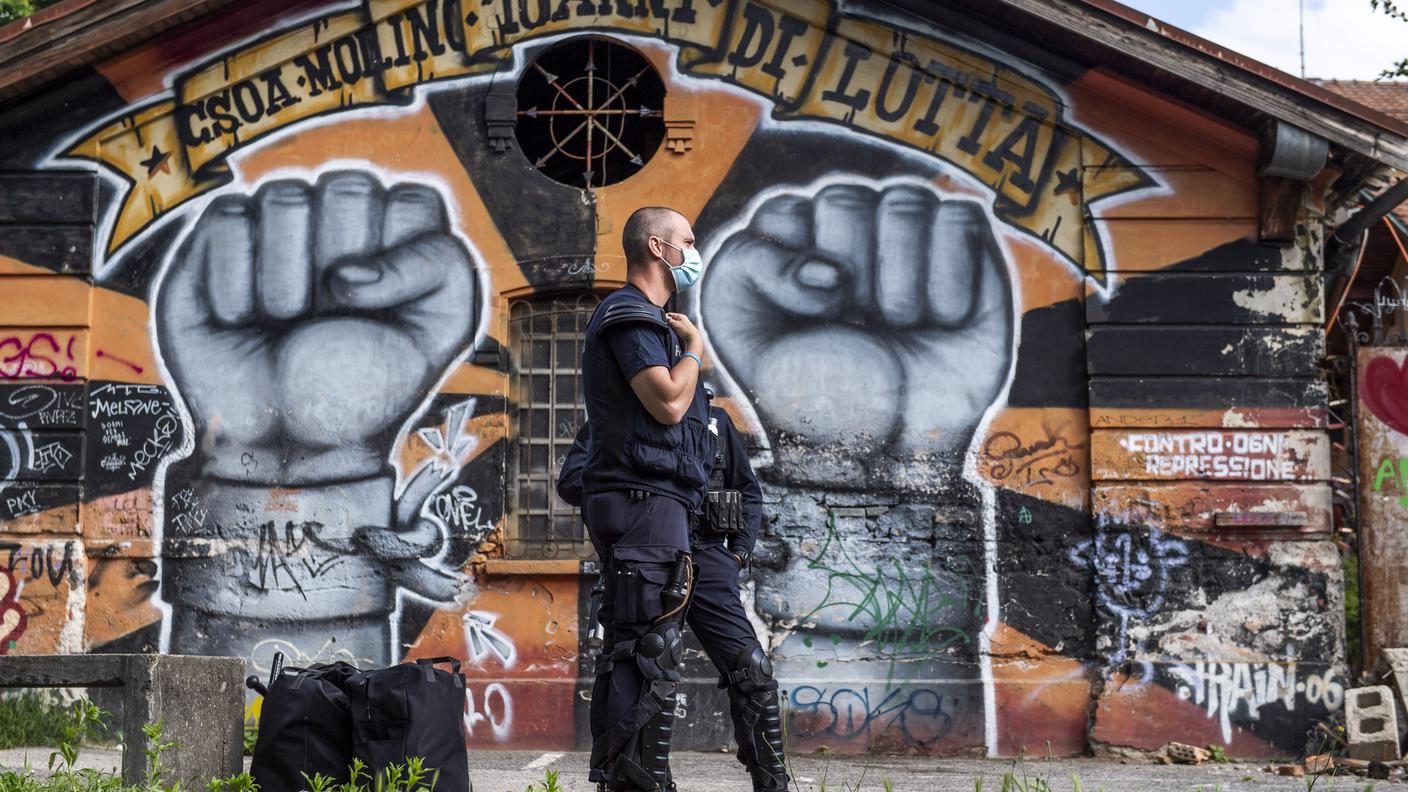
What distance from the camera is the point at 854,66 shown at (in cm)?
888

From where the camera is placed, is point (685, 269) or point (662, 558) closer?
point (662, 558)

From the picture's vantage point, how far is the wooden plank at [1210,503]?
→ 840 centimetres

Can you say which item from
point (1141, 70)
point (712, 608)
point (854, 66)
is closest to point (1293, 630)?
point (1141, 70)

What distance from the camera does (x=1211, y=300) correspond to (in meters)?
8.56

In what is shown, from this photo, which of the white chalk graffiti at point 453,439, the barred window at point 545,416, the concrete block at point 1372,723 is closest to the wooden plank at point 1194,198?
the concrete block at point 1372,723

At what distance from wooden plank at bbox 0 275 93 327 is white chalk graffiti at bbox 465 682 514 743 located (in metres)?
3.26

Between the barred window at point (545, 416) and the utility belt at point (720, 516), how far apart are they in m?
3.65

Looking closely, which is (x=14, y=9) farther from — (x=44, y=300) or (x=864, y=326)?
(x=864, y=326)

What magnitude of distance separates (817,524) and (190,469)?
12.2ft

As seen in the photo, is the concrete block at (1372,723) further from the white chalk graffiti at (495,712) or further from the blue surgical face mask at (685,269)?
the blue surgical face mask at (685,269)

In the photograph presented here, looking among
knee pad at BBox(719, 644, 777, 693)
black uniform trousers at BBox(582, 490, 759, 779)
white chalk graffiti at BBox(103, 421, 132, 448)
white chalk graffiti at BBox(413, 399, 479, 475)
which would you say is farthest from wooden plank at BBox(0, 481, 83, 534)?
knee pad at BBox(719, 644, 777, 693)

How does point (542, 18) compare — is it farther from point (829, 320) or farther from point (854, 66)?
point (829, 320)

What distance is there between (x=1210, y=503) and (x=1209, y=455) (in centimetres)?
27

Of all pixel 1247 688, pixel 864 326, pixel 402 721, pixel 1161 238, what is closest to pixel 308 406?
pixel 864 326
